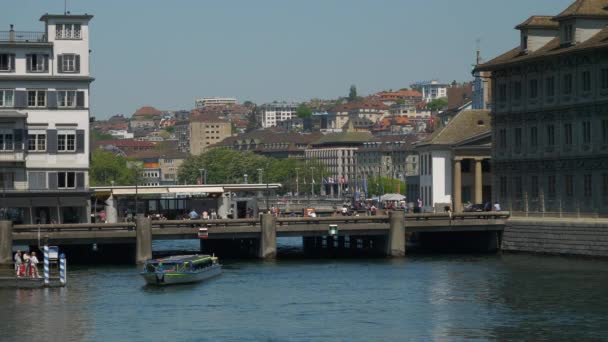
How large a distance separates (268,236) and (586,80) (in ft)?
84.1

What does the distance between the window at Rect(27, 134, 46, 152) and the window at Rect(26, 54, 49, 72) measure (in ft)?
17.0

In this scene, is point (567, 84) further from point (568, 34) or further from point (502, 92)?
point (502, 92)

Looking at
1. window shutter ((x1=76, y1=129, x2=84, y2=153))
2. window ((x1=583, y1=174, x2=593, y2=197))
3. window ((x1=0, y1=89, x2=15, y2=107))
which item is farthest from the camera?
window shutter ((x1=76, y1=129, x2=84, y2=153))

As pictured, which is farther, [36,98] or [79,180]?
[79,180]

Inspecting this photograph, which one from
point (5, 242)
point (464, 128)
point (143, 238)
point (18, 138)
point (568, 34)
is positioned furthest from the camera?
point (464, 128)

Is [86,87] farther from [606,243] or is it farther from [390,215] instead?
[606,243]

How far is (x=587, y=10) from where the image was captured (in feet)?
396

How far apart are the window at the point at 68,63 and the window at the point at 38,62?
1.19m

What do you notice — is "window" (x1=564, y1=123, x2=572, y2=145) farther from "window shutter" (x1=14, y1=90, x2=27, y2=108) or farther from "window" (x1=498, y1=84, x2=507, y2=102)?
"window shutter" (x1=14, y1=90, x2=27, y2=108)

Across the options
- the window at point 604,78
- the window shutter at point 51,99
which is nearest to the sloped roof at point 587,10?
the window at point 604,78

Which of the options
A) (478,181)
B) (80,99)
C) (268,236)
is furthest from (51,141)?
(478,181)

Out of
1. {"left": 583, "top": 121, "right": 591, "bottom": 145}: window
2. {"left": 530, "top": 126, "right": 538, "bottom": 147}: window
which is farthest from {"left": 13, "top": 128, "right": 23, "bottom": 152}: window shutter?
{"left": 583, "top": 121, "right": 591, "bottom": 145}: window

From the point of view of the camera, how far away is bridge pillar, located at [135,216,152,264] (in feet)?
380

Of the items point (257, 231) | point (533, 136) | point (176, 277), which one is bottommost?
point (176, 277)
